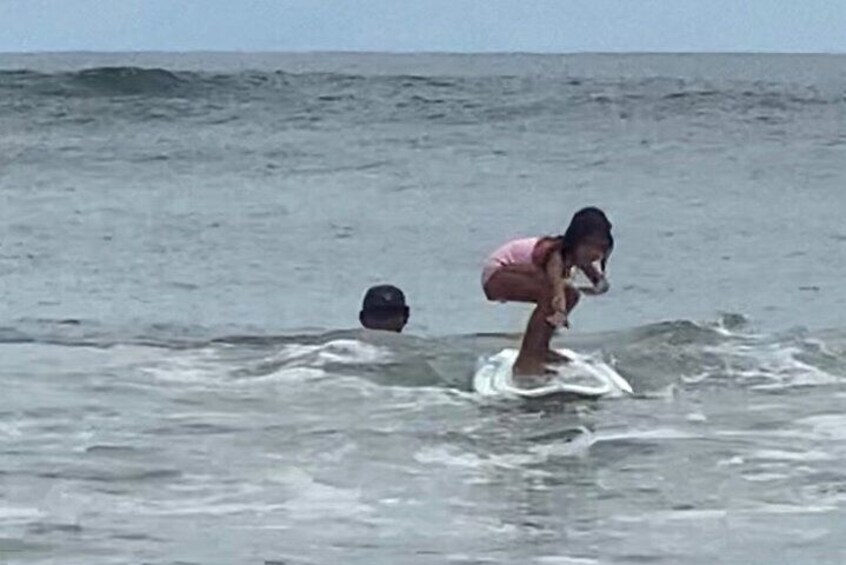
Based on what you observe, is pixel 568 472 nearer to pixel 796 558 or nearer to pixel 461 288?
pixel 796 558

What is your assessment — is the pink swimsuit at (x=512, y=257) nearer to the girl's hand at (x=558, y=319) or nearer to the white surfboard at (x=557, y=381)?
the girl's hand at (x=558, y=319)

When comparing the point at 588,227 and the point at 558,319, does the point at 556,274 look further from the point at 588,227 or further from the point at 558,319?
the point at 588,227

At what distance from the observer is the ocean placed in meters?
8.50

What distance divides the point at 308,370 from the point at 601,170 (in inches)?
824

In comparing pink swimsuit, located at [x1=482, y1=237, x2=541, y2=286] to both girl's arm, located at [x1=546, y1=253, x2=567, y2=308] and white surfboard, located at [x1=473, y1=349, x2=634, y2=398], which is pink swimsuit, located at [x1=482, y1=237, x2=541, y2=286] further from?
white surfboard, located at [x1=473, y1=349, x2=634, y2=398]

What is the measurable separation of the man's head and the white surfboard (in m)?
1.25

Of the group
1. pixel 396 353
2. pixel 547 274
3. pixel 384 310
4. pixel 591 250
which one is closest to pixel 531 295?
pixel 547 274

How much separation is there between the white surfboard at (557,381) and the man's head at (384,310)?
1.25m

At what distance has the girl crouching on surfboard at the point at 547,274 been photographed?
1115 centimetres

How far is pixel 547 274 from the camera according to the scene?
1138cm

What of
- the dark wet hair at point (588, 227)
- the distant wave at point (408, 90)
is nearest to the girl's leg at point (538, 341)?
the dark wet hair at point (588, 227)

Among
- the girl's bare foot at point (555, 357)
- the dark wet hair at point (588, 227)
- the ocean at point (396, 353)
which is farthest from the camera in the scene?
the girl's bare foot at point (555, 357)

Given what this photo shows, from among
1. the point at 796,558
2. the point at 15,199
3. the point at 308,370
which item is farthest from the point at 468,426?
the point at 15,199

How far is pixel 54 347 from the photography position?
46.9 feet
